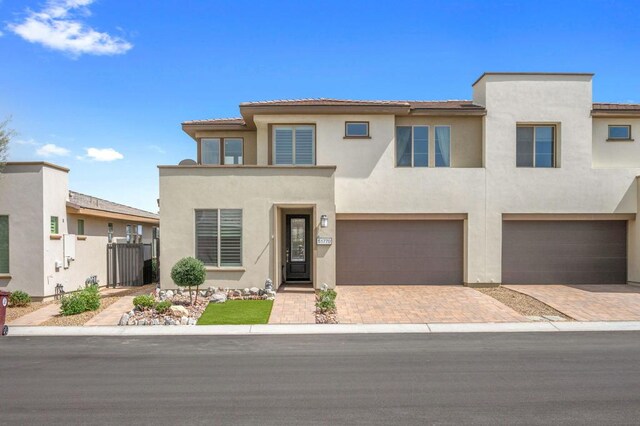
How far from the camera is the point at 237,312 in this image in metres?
12.7

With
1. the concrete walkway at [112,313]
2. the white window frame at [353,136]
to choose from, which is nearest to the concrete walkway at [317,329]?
the concrete walkway at [112,313]

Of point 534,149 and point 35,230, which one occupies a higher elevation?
point 534,149

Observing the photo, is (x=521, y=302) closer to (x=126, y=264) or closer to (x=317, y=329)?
(x=317, y=329)

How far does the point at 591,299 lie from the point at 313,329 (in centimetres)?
908

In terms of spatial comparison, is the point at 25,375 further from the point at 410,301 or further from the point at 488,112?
the point at 488,112

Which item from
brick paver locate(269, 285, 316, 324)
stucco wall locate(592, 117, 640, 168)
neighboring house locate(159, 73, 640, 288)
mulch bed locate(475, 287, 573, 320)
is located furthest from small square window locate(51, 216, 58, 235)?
stucco wall locate(592, 117, 640, 168)

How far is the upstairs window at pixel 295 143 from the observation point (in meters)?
16.8

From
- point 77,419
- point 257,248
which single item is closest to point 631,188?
Answer: point 257,248

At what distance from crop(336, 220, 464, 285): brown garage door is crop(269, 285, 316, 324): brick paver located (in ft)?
6.58

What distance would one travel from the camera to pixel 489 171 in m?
16.6

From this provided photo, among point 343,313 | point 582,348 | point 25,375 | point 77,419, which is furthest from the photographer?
point 343,313

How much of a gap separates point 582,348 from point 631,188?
10004mm

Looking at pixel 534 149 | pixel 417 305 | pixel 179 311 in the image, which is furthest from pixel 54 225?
pixel 534 149

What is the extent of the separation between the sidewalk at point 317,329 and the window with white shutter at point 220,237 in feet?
11.9
